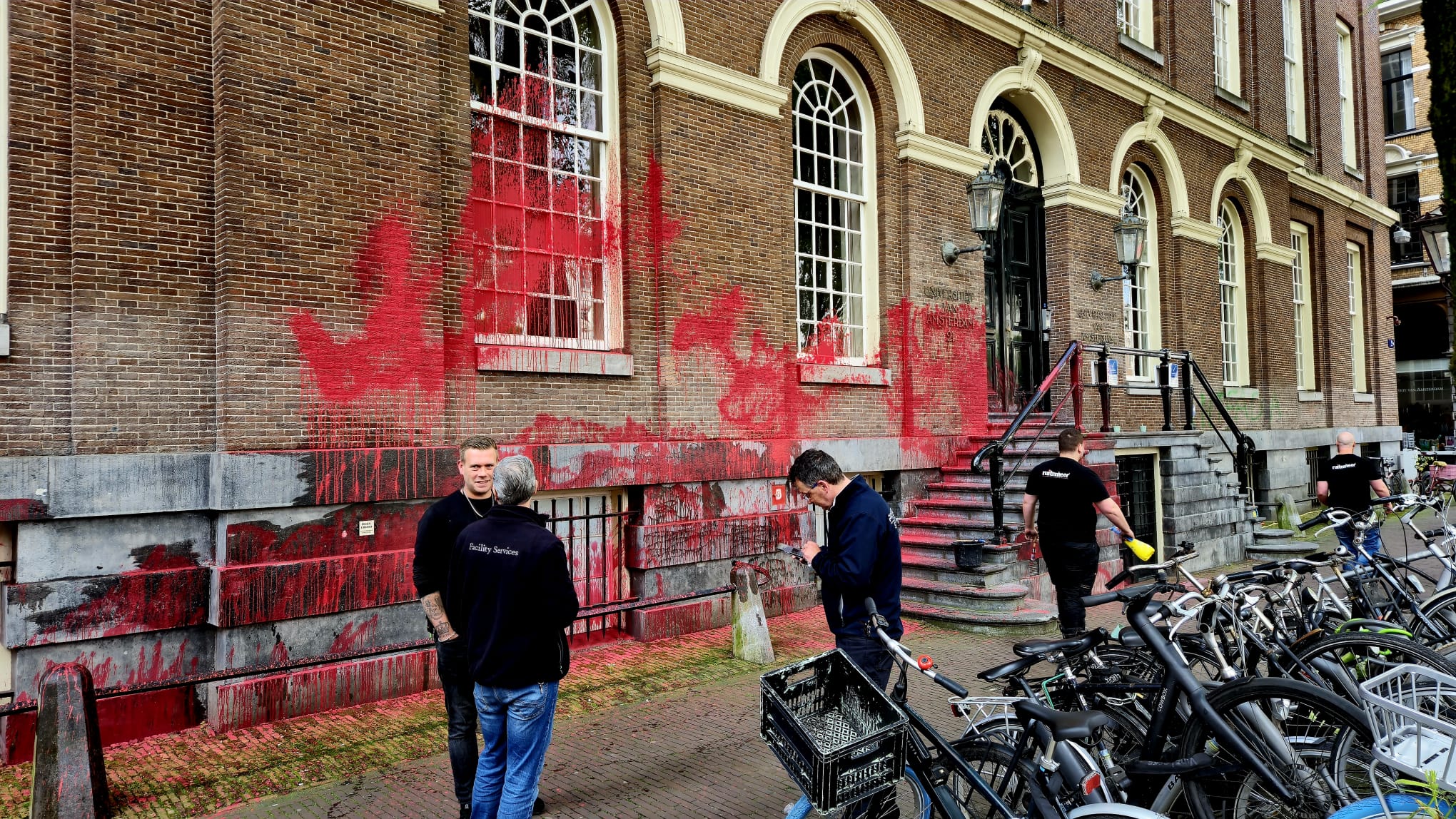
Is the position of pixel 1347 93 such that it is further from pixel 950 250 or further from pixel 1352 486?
pixel 1352 486

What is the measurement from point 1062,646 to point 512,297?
5.94m

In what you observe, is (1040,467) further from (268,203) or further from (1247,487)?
(1247,487)

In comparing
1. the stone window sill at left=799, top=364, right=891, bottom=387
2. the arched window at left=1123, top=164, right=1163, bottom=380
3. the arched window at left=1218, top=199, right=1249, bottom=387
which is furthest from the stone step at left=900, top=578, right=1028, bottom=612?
the arched window at left=1218, top=199, right=1249, bottom=387

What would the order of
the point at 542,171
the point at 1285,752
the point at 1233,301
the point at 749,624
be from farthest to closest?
1. the point at 1233,301
2. the point at 542,171
3. the point at 749,624
4. the point at 1285,752

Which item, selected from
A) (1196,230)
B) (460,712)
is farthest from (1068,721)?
(1196,230)

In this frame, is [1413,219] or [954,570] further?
[1413,219]

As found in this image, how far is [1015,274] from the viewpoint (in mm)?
14047

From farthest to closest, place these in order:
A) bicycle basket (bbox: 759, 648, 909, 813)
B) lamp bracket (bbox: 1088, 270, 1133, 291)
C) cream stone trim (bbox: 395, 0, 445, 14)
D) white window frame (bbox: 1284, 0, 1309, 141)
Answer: white window frame (bbox: 1284, 0, 1309, 141)
lamp bracket (bbox: 1088, 270, 1133, 291)
cream stone trim (bbox: 395, 0, 445, 14)
bicycle basket (bbox: 759, 648, 909, 813)

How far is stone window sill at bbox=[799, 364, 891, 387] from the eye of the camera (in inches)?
412

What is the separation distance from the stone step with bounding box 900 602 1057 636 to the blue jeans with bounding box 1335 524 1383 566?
243cm

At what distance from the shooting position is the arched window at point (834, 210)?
1103cm

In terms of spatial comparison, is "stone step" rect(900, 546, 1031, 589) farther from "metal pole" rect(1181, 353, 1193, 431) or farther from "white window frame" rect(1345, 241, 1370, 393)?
"white window frame" rect(1345, 241, 1370, 393)

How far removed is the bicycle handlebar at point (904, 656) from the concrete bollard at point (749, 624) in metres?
3.89

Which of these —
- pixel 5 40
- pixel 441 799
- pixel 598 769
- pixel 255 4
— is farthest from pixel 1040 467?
pixel 5 40
